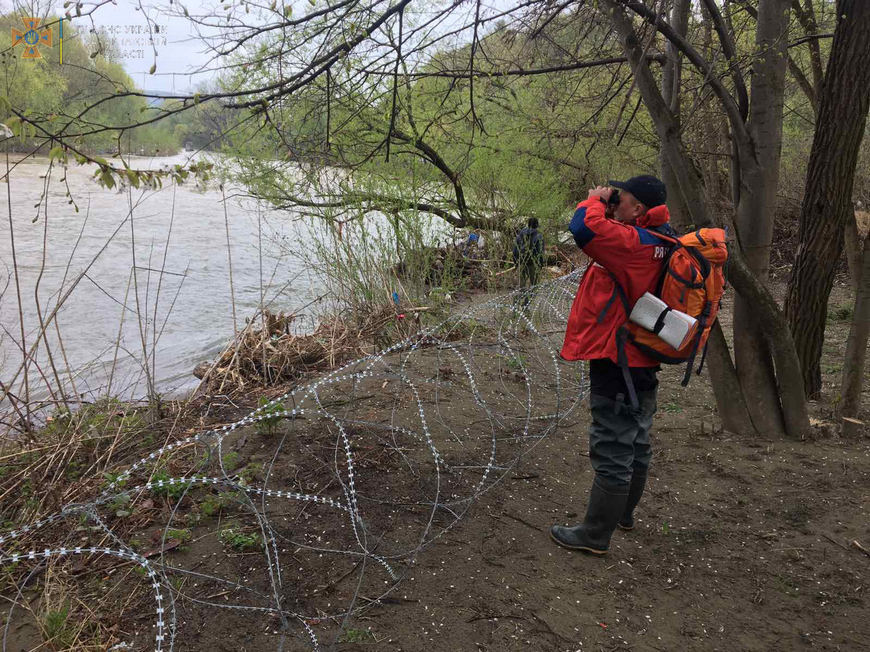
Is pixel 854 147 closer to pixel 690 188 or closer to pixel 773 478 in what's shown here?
pixel 690 188

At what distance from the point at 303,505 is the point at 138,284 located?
11051 millimetres

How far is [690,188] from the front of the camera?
4145 mm

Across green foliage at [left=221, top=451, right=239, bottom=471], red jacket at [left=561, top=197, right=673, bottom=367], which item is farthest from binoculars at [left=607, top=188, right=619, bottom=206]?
green foliage at [left=221, top=451, right=239, bottom=471]

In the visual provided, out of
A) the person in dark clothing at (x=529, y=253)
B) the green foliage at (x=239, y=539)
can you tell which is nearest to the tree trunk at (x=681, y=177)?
the green foliage at (x=239, y=539)

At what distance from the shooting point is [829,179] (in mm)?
4797

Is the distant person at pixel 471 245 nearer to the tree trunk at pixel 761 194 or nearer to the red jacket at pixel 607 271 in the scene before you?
the tree trunk at pixel 761 194

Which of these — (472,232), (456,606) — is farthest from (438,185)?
(456,606)

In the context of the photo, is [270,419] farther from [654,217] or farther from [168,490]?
[654,217]

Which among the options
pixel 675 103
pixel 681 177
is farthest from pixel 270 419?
pixel 675 103

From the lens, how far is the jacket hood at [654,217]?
2992 millimetres

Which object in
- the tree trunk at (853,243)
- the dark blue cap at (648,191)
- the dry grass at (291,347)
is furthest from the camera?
the dry grass at (291,347)

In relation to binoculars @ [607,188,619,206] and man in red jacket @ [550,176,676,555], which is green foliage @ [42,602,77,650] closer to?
man in red jacket @ [550,176,676,555]

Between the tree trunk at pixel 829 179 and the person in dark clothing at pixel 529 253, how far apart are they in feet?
13.6

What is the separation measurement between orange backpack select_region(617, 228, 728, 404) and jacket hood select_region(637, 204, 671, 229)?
38 millimetres
